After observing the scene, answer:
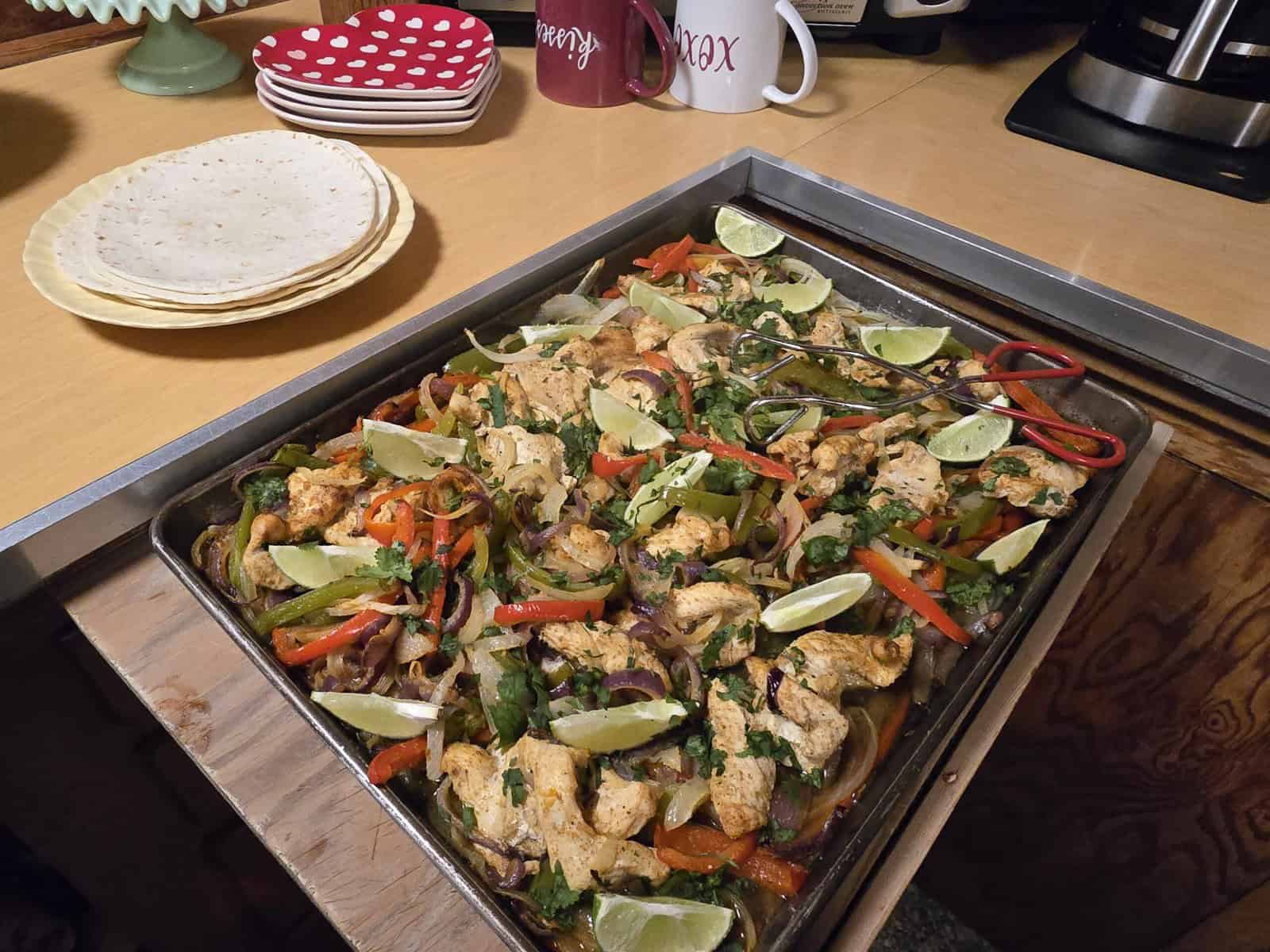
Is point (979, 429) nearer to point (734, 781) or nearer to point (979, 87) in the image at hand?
point (734, 781)

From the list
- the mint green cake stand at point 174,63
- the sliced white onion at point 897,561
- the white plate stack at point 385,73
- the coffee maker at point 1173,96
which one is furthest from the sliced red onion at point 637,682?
the mint green cake stand at point 174,63

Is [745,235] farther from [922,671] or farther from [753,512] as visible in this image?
[922,671]

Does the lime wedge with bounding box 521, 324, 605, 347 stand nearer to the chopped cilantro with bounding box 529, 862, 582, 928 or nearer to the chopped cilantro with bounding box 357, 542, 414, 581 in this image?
the chopped cilantro with bounding box 357, 542, 414, 581

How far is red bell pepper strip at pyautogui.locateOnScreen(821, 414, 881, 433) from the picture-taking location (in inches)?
44.2

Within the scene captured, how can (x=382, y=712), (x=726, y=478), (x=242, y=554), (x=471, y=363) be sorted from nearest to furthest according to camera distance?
(x=382, y=712) < (x=242, y=554) < (x=726, y=478) < (x=471, y=363)

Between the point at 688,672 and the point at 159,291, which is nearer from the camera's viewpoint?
the point at 688,672

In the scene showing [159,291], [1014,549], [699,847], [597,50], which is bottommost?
[699,847]

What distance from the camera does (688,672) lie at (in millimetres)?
876

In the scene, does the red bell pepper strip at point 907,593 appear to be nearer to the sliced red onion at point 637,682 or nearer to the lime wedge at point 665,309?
the sliced red onion at point 637,682

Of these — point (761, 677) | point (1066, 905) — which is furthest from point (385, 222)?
point (1066, 905)

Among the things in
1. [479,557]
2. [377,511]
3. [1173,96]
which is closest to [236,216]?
[377,511]

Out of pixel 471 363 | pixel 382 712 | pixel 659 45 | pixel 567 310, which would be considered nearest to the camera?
pixel 382 712

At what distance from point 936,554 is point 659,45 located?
117 cm

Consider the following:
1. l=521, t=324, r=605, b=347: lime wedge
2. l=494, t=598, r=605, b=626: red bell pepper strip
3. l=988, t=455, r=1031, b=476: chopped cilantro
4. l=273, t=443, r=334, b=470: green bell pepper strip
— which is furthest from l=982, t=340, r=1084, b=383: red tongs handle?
l=273, t=443, r=334, b=470: green bell pepper strip
